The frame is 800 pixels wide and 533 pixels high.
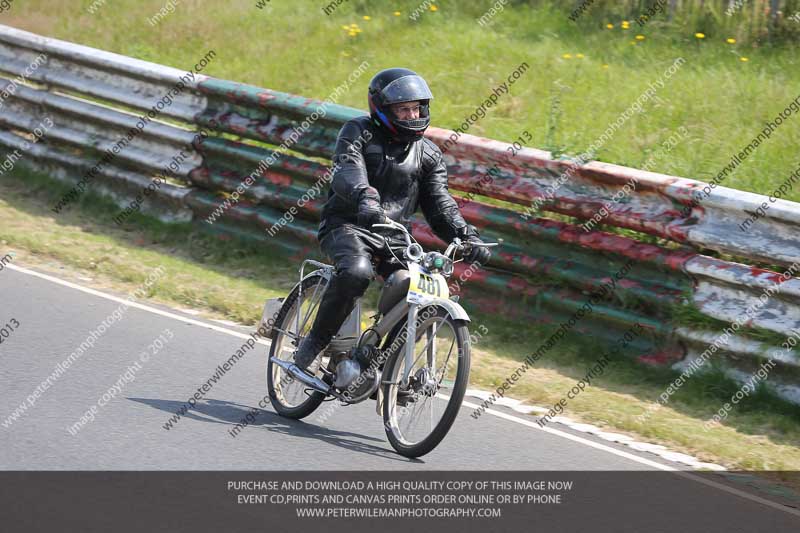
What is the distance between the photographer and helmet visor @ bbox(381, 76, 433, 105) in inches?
257

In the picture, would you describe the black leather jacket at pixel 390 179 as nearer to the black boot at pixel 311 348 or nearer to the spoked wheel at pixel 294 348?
the spoked wheel at pixel 294 348

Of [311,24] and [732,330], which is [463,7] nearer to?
[311,24]

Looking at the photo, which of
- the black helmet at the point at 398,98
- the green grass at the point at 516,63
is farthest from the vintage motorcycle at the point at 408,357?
the green grass at the point at 516,63

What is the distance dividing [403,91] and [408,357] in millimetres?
1505

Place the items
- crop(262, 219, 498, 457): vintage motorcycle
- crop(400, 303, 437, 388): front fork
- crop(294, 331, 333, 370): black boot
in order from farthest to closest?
1. crop(294, 331, 333, 370): black boot
2. crop(400, 303, 437, 388): front fork
3. crop(262, 219, 498, 457): vintage motorcycle

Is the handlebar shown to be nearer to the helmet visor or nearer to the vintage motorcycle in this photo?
the vintage motorcycle

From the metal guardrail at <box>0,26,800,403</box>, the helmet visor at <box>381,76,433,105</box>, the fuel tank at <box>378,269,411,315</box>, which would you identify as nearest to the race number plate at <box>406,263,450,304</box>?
the fuel tank at <box>378,269,411,315</box>

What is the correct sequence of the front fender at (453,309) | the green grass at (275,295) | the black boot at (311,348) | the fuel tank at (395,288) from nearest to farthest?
the front fender at (453,309)
the fuel tank at (395,288)
the black boot at (311,348)
the green grass at (275,295)

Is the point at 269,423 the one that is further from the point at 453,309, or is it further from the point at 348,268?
the point at 453,309

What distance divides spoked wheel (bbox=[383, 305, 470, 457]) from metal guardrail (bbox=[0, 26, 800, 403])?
8.22ft

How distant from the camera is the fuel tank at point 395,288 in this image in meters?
6.50

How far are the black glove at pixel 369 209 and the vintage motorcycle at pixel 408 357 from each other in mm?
102

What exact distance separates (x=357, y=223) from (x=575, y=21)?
326 inches
